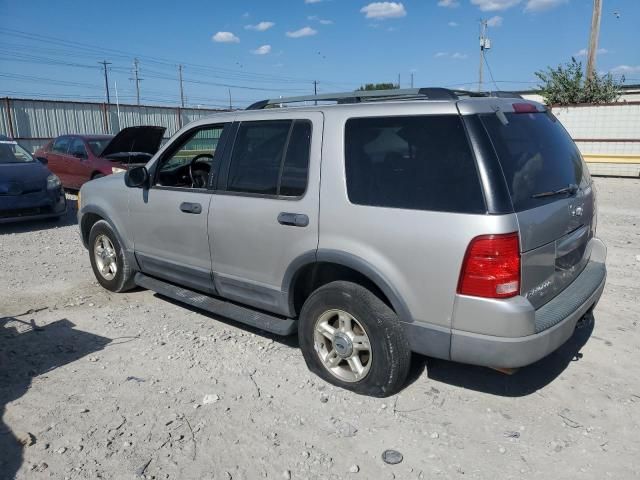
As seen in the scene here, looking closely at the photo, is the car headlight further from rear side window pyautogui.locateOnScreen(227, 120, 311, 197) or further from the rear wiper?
the rear wiper

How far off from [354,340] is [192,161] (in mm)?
2755

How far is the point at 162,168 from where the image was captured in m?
4.82

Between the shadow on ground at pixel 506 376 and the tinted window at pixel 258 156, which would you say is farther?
the tinted window at pixel 258 156

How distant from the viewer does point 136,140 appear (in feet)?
34.8

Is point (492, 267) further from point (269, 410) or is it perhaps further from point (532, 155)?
point (269, 410)

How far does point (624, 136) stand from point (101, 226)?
51.6 ft

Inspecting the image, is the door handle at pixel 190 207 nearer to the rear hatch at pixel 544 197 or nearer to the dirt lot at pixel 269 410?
the dirt lot at pixel 269 410

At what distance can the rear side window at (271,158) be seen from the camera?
3658 mm

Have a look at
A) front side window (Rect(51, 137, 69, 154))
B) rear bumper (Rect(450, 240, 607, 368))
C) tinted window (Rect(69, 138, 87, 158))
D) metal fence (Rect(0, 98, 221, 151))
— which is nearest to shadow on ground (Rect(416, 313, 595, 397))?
rear bumper (Rect(450, 240, 607, 368))

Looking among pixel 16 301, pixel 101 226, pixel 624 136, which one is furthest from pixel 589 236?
pixel 624 136

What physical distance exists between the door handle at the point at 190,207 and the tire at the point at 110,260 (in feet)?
4.01

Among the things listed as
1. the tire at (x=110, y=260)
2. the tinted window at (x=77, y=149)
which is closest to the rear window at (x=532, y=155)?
the tire at (x=110, y=260)

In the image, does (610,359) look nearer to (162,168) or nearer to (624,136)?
(162,168)

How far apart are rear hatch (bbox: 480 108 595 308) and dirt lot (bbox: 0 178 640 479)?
0.79 m
